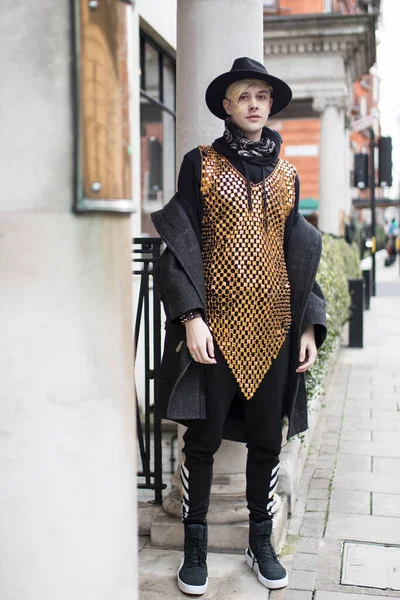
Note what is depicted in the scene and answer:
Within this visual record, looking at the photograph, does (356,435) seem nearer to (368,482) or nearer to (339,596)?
(368,482)

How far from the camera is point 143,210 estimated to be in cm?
988

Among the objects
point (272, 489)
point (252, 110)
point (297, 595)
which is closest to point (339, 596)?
point (297, 595)

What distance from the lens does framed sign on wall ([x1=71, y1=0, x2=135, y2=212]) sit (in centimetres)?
180

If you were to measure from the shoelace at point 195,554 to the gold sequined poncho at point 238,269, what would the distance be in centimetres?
70

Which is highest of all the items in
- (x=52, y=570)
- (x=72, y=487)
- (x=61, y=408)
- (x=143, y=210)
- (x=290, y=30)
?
(x=290, y=30)

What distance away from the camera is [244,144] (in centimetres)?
316

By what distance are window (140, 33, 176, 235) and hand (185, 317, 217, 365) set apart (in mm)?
6101

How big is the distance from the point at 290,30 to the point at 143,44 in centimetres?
646

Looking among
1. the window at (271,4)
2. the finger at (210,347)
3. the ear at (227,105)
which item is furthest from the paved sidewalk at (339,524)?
the window at (271,4)

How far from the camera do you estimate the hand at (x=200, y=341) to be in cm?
304

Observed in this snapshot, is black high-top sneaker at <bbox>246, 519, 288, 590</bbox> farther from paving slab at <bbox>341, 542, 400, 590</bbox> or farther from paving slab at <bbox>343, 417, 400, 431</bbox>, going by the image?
paving slab at <bbox>343, 417, 400, 431</bbox>

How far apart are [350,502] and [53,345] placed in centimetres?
322

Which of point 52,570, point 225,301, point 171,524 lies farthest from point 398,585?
point 52,570

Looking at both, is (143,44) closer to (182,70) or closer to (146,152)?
(146,152)
